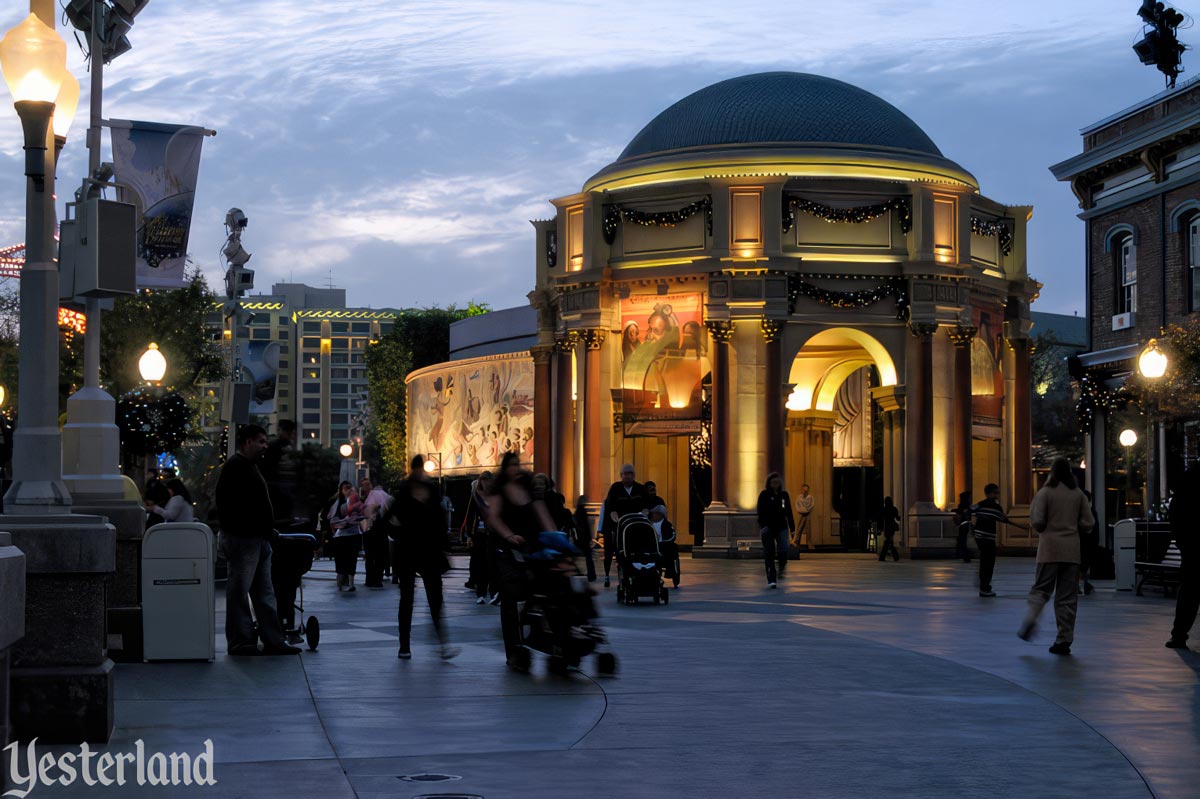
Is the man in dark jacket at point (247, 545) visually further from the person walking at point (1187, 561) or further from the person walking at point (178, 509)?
the person walking at point (1187, 561)

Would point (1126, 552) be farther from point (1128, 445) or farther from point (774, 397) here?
point (774, 397)

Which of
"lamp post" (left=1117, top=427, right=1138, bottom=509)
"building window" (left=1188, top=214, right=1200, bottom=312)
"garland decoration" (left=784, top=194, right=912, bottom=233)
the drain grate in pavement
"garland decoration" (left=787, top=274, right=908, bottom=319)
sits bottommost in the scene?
the drain grate in pavement

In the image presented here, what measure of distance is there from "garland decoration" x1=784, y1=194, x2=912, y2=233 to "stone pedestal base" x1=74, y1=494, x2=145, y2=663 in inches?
1358

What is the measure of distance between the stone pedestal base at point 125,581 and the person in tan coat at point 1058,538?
26.8 ft

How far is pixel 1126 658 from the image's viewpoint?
15469 mm

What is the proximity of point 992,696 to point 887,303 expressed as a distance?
37410 millimetres

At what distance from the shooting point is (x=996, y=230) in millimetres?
52469

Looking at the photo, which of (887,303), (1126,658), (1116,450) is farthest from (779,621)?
(1116,450)

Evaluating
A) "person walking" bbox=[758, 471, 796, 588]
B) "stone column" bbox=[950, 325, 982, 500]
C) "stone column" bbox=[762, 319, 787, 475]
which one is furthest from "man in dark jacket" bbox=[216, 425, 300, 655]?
"stone column" bbox=[950, 325, 982, 500]

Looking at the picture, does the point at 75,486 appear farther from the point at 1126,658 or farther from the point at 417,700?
the point at 1126,658

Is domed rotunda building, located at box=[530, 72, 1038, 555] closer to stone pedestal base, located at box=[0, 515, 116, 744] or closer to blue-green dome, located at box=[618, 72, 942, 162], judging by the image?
blue-green dome, located at box=[618, 72, 942, 162]

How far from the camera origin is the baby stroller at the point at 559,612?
543 inches

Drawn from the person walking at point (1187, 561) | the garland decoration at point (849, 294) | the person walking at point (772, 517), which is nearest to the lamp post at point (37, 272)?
the person walking at point (1187, 561)

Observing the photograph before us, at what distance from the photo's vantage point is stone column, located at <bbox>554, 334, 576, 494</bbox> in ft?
171
